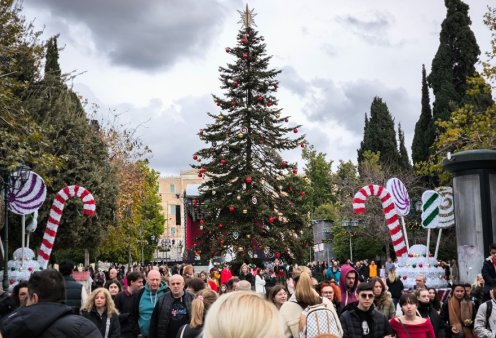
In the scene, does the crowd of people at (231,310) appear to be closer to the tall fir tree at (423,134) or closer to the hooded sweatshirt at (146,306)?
the hooded sweatshirt at (146,306)

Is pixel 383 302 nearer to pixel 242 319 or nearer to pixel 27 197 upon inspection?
pixel 242 319

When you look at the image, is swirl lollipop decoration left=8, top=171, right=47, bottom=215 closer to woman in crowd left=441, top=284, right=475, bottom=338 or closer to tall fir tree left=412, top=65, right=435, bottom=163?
woman in crowd left=441, top=284, right=475, bottom=338

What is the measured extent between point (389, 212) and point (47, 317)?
19.4 meters

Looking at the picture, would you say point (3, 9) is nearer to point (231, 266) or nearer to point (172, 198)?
point (231, 266)

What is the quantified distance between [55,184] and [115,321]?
27.7 m

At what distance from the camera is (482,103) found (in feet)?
162

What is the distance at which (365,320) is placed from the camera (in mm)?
8977

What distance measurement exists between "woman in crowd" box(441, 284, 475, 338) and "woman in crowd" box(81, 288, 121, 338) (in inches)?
213

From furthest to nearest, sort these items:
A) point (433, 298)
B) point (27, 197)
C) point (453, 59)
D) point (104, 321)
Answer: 1. point (453, 59)
2. point (27, 197)
3. point (433, 298)
4. point (104, 321)

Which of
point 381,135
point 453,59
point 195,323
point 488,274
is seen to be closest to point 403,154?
point 381,135

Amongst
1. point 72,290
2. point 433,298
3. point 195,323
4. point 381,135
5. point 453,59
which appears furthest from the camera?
point 381,135

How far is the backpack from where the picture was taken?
332 inches

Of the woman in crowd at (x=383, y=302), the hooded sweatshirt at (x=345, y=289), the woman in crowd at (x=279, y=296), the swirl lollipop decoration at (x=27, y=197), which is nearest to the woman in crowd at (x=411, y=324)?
the hooded sweatshirt at (x=345, y=289)

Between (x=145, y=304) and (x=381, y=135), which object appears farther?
(x=381, y=135)
